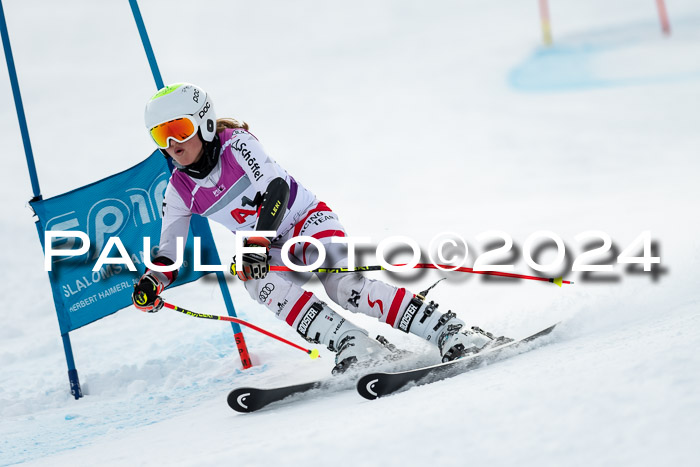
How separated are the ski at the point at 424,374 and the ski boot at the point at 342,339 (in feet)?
1.24

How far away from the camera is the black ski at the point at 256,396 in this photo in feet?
10.2

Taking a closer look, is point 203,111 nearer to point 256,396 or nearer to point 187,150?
point 187,150

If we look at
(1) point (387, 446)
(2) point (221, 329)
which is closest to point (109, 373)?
(2) point (221, 329)

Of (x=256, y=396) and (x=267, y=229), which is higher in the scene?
(x=267, y=229)

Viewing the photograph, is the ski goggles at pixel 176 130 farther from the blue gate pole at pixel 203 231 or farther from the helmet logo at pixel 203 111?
the blue gate pole at pixel 203 231

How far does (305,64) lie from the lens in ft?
50.9

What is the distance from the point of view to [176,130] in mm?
3305

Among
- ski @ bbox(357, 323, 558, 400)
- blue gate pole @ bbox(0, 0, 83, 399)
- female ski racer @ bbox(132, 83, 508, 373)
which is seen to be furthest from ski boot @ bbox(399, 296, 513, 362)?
blue gate pole @ bbox(0, 0, 83, 399)

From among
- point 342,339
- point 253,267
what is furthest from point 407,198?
point 253,267

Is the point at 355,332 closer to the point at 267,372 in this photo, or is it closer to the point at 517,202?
the point at 267,372

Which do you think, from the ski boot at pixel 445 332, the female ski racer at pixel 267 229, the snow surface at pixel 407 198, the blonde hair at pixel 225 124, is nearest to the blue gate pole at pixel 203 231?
the snow surface at pixel 407 198

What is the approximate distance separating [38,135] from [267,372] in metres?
9.01

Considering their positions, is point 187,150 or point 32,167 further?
point 32,167

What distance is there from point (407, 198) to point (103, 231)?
14.9 ft
